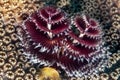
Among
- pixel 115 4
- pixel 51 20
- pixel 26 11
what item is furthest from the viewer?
pixel 115 4

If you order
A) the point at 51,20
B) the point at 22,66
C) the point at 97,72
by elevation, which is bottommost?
the point at 97,72

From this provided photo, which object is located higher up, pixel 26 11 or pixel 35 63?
pixel 26 11

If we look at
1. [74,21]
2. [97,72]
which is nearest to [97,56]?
[97,72]

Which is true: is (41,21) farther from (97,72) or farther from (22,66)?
(97,72)

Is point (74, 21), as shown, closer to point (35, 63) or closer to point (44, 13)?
point (44, 13)

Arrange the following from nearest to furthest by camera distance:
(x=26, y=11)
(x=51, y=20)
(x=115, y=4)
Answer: (x=51, y=20) → (x=26, y=11) → (x=115, y=4)

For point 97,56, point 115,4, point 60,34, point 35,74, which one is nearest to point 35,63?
point 35,74

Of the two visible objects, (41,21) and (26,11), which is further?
(26,11)
